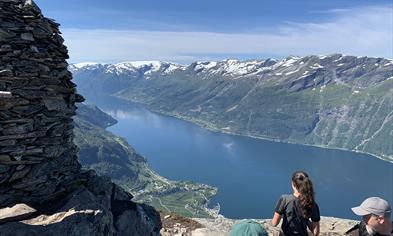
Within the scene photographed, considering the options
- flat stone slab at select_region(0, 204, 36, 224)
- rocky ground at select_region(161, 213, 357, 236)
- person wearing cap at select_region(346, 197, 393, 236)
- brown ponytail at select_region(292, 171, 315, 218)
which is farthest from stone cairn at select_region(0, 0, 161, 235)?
person wearing cap at select_region(346, 197, 393, 236)

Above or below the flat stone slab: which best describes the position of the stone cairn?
above

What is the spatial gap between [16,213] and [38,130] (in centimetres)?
238

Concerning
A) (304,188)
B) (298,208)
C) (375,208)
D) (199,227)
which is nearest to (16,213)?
(298,208)

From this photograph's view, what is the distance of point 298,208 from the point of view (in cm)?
1130

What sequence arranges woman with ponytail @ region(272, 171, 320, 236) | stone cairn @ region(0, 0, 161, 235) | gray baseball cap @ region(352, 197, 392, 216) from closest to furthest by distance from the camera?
gray baseball cap @ region(352, 197, 392, 216), woman with ponytail @ region(272, 171, 320, 236), stone cairn @ region(0, 0, 161, 235)

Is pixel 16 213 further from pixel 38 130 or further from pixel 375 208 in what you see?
pixel 375 208

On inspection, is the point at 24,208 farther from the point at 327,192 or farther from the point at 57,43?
the point at 327,192

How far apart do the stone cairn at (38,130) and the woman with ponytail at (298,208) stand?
4.99m

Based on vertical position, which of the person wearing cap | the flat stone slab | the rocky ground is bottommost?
the rocky ground

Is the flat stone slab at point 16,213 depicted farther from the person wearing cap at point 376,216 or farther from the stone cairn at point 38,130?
the person wearing cap at point 376,216

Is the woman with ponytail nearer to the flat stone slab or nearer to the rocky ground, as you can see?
the flat stone slab

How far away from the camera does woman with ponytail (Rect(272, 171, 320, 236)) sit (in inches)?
436

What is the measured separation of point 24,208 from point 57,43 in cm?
511

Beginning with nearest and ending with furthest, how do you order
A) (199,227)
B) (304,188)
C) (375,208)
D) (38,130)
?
(375,208) → (304,188) → (38,130) → (199,227)
